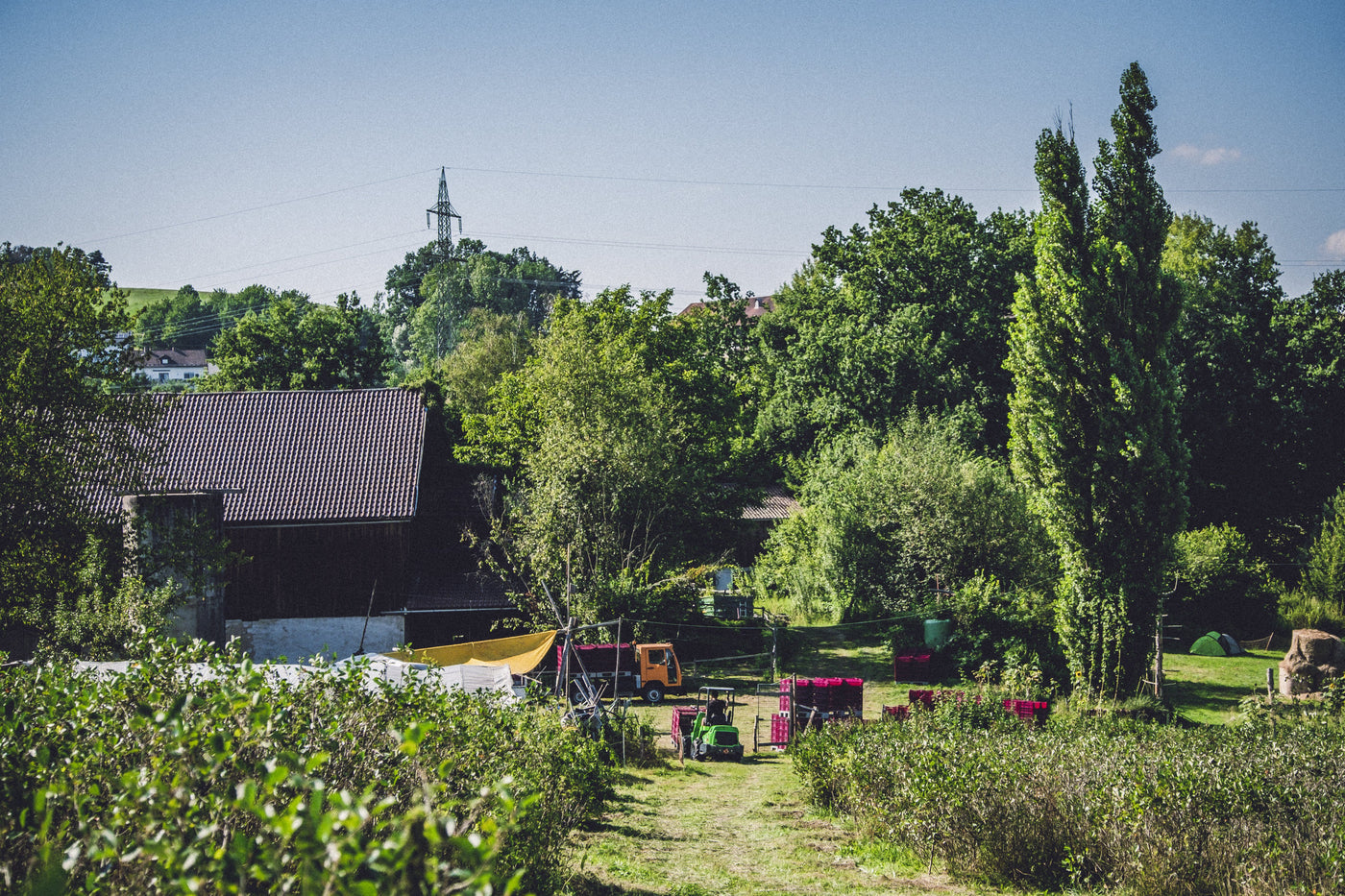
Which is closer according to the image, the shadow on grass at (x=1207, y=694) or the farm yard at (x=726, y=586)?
the farm yard at (x=726, y=586)

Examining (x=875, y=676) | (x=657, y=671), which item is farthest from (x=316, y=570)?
(x=875, y=676)

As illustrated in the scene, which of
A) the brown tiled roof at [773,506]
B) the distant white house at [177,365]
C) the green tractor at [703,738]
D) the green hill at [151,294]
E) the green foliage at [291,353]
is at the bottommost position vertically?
the green tractor at [703,738]

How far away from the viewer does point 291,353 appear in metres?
44.5

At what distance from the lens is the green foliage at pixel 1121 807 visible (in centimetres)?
812

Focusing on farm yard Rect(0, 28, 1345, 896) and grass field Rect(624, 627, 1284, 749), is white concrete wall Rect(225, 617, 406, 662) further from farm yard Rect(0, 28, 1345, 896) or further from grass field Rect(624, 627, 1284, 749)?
grass field Rect(624, 627, 1284, 749)

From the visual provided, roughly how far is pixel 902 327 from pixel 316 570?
22417mm

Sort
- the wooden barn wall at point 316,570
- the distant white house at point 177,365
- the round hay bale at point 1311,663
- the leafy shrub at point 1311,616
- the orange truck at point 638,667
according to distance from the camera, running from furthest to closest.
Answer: the distant white house at point 177,365, the leafy shrub at point 1311,616, the wooden barn wall at point 316,570, the orange truck at point 638,667, the round hay bale at point 1311,663

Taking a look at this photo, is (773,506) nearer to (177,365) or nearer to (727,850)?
(727,850)

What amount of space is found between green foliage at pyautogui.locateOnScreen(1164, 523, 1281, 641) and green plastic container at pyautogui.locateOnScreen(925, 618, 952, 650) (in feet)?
29.4

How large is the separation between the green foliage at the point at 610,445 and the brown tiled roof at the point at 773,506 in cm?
687

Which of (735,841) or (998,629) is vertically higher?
(998,629)

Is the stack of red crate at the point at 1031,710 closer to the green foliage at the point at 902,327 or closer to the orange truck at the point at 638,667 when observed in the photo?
the orange truck at the point at 638,667

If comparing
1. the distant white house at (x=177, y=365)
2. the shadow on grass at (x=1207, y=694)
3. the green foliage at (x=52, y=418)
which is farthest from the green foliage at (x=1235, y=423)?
the distant white house at (x=177, y=365)

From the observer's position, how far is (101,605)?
1692cm
